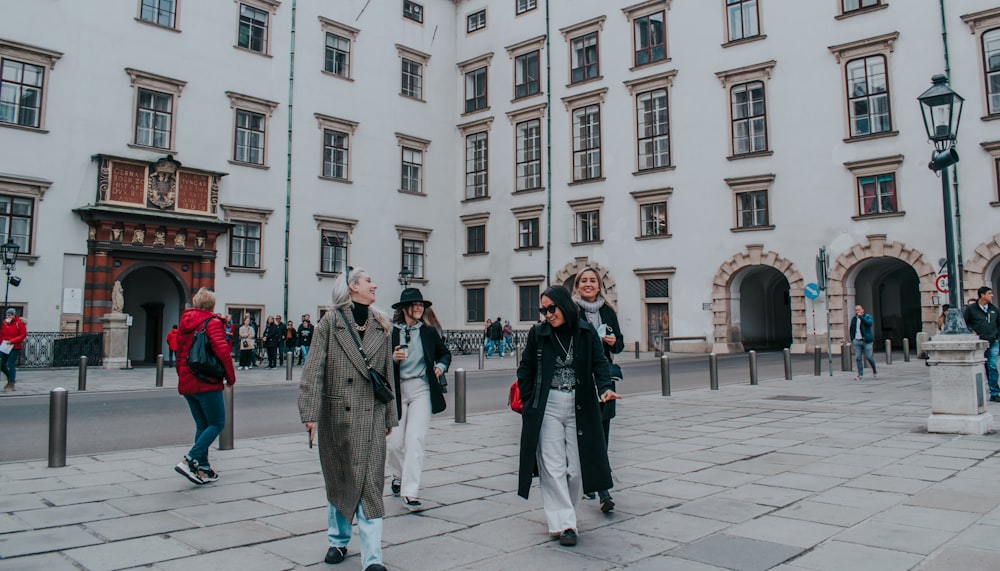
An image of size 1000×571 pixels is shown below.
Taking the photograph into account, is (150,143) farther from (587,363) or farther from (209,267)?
(587,363)

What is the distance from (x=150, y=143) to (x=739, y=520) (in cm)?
A: 2649

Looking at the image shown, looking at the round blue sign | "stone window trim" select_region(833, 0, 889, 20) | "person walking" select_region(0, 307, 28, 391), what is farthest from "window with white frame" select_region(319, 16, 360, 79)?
the round blue sign

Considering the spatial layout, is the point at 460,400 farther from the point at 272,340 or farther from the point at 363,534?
the point at 272,340

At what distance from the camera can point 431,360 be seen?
628cm

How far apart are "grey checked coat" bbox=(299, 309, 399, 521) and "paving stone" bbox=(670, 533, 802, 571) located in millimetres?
1913

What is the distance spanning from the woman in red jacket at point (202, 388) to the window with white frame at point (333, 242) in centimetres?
2482

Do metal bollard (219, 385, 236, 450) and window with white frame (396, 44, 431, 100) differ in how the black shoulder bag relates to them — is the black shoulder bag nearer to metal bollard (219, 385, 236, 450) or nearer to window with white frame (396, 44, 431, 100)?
metal bollard (219, 385, 236, 450)

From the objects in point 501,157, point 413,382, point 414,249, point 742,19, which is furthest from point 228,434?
point 501,157

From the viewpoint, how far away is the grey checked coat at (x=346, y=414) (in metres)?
4.44

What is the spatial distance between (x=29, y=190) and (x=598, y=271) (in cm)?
2211

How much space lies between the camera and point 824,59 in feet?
90.9

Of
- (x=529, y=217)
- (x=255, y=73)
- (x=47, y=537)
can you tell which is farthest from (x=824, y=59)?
(x=47, y=537)

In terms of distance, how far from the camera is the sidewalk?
451 centimetres

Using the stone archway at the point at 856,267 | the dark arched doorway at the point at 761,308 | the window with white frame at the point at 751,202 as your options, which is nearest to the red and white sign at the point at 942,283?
the stone archway at the point at 856,267
